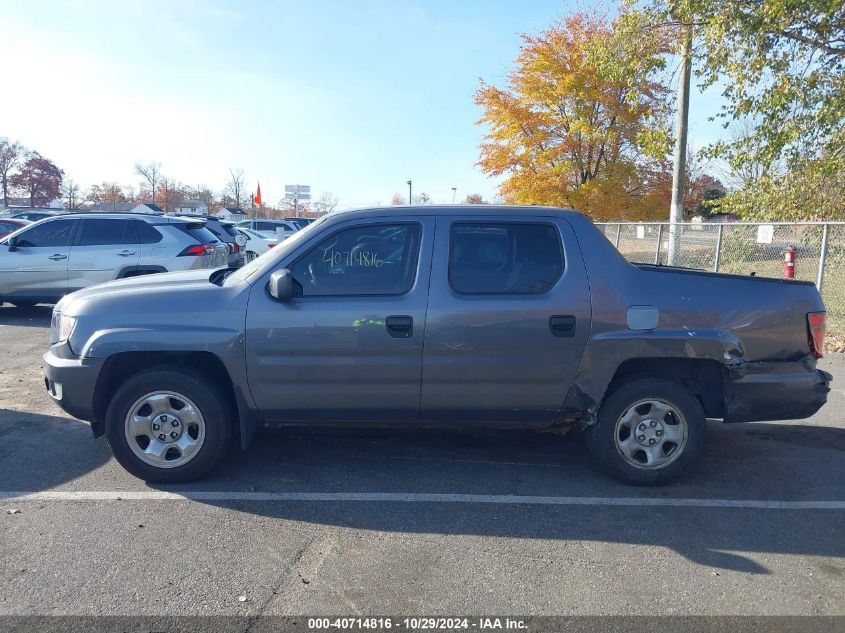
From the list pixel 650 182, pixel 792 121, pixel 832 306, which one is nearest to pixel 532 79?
pixel 650 182

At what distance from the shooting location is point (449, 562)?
11.3 feet

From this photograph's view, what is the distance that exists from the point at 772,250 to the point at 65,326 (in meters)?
12.4

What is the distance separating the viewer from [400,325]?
4.17 m

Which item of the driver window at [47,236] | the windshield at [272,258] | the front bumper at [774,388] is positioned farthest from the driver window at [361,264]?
the driver window at [47,236]

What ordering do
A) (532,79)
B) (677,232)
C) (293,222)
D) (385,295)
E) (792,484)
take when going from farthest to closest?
1. (293,222)
2. (532,79)
3. (677,232)
4. (792,484)
5. (385,295)

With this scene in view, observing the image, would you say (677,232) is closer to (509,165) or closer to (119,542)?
(509,165)

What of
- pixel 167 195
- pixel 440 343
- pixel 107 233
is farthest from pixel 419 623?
pixel 167 195

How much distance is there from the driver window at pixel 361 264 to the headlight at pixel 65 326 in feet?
5.01

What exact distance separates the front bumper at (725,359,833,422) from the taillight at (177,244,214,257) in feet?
28.8

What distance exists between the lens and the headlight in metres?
4.34

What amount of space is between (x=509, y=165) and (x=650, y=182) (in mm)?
4772

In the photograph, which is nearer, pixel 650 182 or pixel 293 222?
pixel 650 182

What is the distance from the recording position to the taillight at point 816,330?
438cm

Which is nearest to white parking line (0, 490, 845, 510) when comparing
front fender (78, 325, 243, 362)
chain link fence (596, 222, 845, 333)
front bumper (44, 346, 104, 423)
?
front bumper (44, 346, 104, 423)
